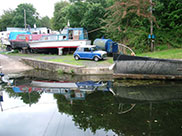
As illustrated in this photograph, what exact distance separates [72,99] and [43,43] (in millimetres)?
15502

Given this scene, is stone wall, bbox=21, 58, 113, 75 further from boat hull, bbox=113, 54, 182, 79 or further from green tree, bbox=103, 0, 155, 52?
green tree, bbox=103, 0, 155, 52

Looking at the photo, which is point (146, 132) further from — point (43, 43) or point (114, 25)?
point (43, 43)

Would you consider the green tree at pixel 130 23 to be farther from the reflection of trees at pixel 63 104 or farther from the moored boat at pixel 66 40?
the reflection of trees at pixel 63 104

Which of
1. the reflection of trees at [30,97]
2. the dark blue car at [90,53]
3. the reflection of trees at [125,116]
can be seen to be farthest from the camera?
the dark blue car at [90,53]

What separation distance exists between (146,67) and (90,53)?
6237 millimetres

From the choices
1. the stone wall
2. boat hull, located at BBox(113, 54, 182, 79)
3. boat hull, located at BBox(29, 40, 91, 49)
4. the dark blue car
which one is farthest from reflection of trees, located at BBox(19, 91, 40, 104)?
boat hull, located at BBox(29, 40, 91, 49)

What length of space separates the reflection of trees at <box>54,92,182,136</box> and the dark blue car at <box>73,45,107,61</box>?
755cm

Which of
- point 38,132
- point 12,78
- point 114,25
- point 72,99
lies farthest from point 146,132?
point 114,25

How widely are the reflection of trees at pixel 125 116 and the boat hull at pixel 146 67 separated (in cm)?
352

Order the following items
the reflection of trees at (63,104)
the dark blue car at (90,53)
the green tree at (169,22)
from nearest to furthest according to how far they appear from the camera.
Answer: the reflection of trees at (63,104) → the dark blue car at (90,53) → the green tree at (169,22)

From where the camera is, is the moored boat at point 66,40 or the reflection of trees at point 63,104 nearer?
the reflection of trees at point 63,104

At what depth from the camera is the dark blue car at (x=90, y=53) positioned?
50.9 ft

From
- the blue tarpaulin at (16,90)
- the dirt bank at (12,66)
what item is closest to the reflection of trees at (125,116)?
the blue tarpaulin at (16,90)

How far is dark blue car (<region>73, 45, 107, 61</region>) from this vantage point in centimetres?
1551
